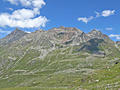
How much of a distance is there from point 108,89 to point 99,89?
6.24m

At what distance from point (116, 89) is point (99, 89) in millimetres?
12158

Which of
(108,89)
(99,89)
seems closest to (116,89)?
(108,89)

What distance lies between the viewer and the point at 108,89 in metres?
74.8

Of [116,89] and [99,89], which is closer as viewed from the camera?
[116,89]

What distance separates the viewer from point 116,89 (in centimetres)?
6931

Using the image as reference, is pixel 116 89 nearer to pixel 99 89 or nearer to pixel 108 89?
pixel 108 89

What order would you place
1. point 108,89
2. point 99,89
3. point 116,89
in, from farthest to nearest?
point 99,89
point 108,89
point 116,89

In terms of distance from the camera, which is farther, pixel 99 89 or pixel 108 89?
pixel 99 89

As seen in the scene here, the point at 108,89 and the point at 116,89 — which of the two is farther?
the point at 108,89

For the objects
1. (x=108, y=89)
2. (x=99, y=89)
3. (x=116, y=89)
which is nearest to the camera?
(x=116, y=89)

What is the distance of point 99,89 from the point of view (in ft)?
262
